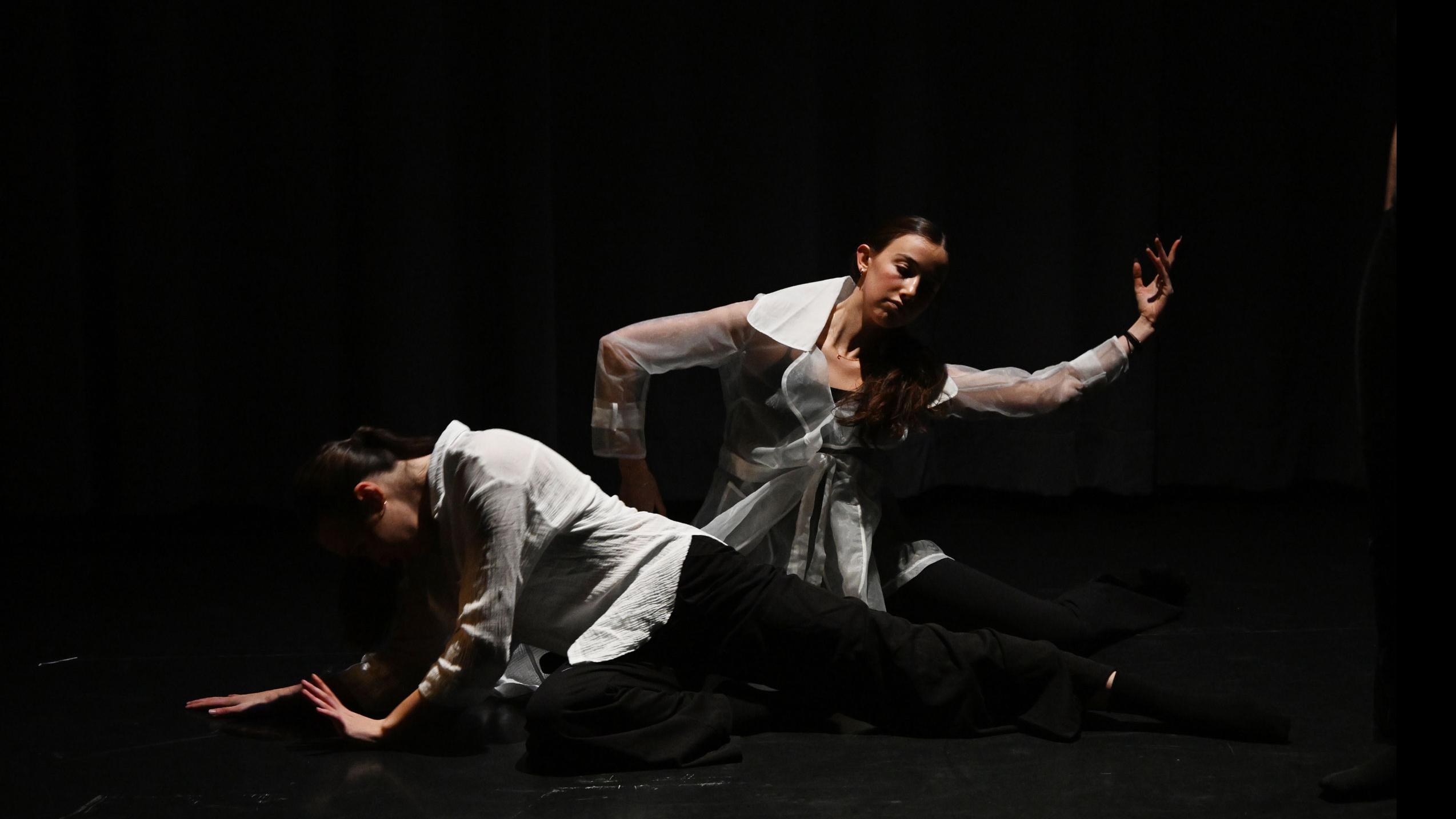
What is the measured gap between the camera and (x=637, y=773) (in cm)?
186

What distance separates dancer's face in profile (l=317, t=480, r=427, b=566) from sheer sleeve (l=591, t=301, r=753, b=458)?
531 millimetres

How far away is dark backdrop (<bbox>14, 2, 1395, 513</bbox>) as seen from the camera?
386 cm

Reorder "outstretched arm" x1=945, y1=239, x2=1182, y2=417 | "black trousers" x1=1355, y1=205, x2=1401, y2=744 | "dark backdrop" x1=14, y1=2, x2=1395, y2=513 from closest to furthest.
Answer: "black trousers" x1=1355, y1=205, x2=1401, y2=744
"outstretched arm" x1=945, y1=239, x2=1182, y2=417
"dark backdrop" x1=14, y1=2, x2=1395, y2=513

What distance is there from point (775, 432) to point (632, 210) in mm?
1888

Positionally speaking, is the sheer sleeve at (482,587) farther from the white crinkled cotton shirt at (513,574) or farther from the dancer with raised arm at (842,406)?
the dancer with raised arm at (842,406)

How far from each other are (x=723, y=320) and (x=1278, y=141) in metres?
2.70

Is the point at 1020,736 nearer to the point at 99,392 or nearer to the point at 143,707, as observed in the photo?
the point at 143,707

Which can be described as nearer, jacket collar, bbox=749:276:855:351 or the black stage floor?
the black stage floor

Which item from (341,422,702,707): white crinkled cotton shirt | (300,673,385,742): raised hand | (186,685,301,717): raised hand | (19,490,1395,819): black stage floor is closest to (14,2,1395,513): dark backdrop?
(19,490,1395,819): black stage floor

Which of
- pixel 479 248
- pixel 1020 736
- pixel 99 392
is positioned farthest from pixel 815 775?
pixel 99 392

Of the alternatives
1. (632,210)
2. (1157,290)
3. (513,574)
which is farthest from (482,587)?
(632,210)

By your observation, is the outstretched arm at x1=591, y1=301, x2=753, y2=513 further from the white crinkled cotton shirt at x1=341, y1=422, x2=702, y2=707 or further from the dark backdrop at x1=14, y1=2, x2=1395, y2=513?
the dark backdrop at x1=14, y1=2, x2=1395, y2=513

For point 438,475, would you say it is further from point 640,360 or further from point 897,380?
point 897,380

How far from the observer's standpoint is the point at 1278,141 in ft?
13.9
